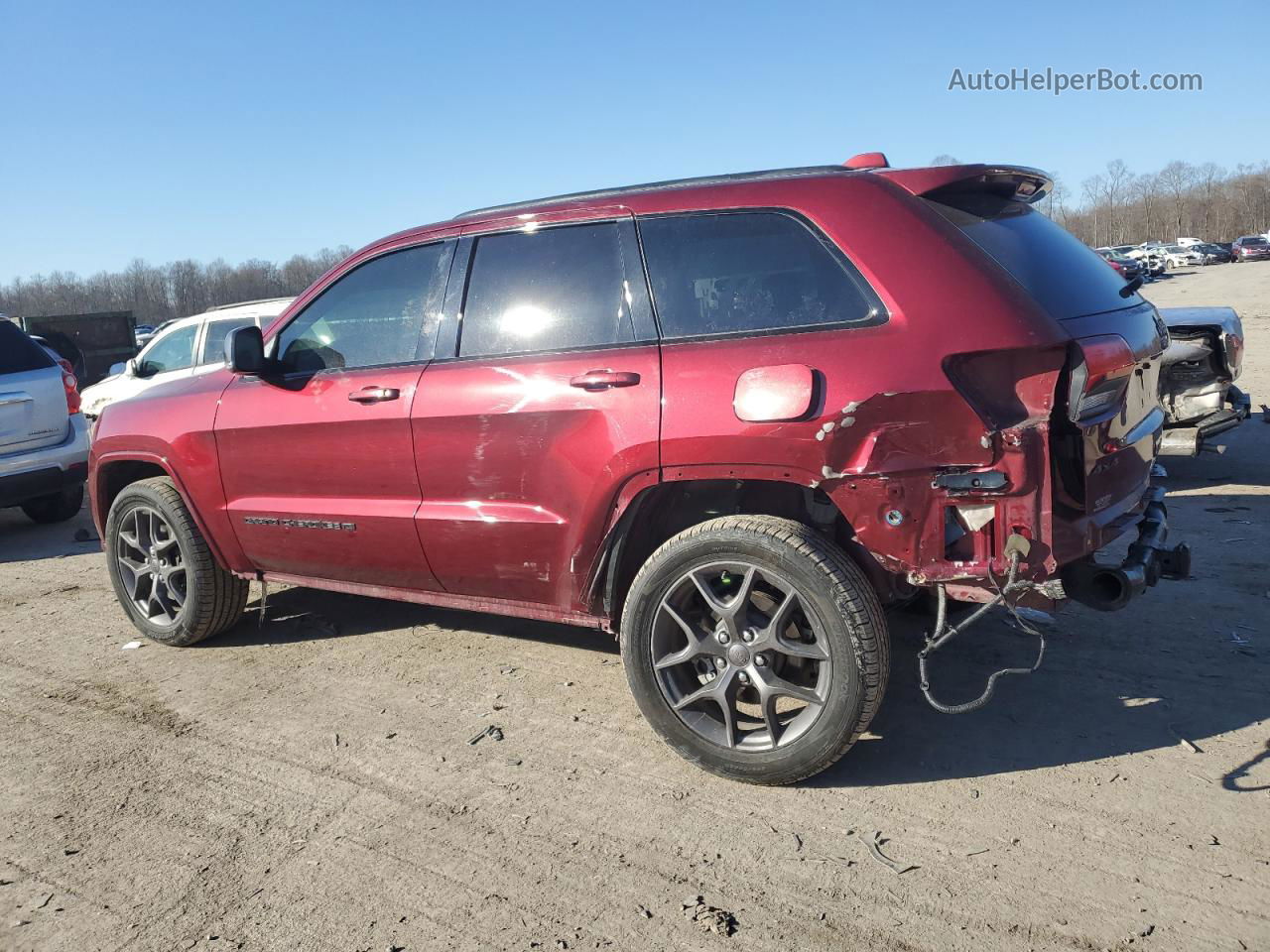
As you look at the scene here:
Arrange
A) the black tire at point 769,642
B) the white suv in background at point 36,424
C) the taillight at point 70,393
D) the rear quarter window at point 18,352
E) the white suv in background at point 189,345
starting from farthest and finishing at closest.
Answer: the white suv in background at point 189,345 < the taillight at point 70,393 < the rear quarter window at point 18,352 < the white suv in background at point 36,424 < the black tire at point 769,642

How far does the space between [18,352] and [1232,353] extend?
30.7 ft

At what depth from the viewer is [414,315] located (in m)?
3.92

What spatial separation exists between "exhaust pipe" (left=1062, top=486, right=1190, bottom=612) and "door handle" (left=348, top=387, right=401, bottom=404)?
2.60m

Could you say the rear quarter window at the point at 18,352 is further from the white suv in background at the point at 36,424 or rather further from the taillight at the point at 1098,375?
the taillight at the point at 1098,375

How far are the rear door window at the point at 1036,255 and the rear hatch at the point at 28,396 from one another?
7302 mm

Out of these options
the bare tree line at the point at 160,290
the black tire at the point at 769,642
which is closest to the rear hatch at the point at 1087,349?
the black tire at the point at 769,642

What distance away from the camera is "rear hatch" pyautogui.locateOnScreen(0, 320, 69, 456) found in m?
7.33

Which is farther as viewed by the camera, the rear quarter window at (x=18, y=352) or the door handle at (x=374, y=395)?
the rear quarter window at (x=18, y=352)

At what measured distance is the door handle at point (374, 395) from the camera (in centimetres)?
380

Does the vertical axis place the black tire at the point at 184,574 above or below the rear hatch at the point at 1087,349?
below

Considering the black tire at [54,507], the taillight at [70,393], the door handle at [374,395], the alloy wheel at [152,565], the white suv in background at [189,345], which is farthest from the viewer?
the white suv in background at [189,345]

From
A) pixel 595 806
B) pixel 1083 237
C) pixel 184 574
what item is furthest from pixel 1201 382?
pixel 1083 237

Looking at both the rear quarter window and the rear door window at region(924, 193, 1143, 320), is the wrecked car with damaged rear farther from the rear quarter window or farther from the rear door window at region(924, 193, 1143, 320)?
the rear quarter window

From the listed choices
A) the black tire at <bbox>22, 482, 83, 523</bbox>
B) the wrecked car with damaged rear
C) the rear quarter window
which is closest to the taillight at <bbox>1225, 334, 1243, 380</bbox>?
the wrecked car with damaged rear
